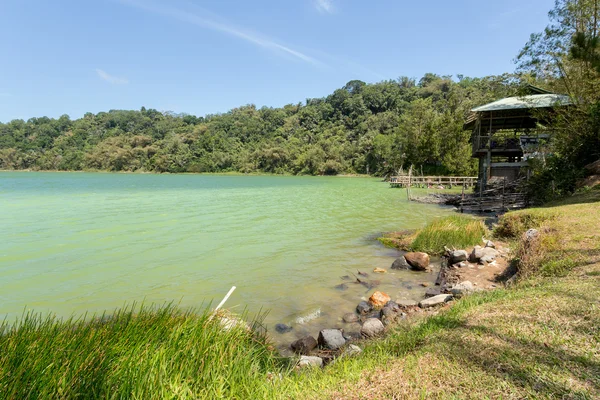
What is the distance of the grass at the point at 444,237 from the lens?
11180 mm

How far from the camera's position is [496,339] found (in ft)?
10.8

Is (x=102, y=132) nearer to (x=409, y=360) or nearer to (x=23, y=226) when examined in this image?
(x=23, y=226)

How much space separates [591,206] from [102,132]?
518ft

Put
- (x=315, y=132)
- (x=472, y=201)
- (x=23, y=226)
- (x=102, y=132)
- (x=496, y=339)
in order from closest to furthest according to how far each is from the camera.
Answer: (x=496, y=339) → (x=23, y=226) → (x=472, y=201) → (x=315, y=132) → (x=102, y=132)

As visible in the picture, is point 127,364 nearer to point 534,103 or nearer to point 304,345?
point 304,345

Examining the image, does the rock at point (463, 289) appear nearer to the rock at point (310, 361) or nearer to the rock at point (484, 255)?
the rock at point (484, 255)

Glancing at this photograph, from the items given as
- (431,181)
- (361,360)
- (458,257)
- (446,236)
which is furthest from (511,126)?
(361,360)

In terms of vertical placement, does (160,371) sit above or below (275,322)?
above

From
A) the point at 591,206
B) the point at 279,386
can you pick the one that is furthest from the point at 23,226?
the point at 591,206

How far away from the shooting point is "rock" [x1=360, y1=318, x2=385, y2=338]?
Result: 17.8 ft

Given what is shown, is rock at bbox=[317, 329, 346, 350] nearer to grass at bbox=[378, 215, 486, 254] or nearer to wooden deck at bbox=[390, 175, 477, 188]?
grass at bbox=[378, 215, 486, 254]

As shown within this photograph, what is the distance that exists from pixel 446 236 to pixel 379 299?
17.4 feet

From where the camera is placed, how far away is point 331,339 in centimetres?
541

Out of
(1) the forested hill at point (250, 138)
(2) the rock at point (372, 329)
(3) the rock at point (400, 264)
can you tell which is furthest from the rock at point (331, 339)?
(1) the forested hill at point (250, 138)
